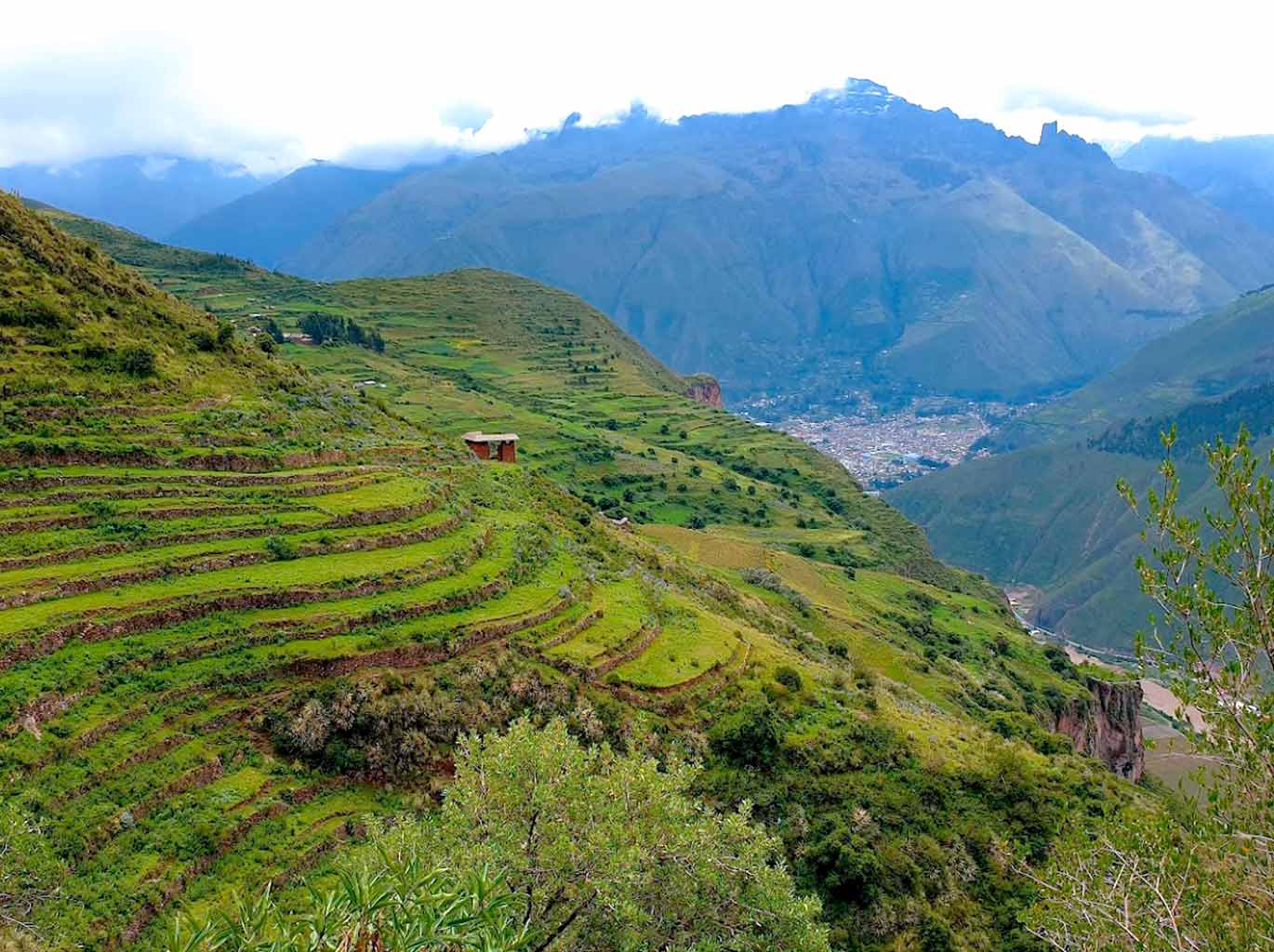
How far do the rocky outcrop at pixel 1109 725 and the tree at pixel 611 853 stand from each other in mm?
61008

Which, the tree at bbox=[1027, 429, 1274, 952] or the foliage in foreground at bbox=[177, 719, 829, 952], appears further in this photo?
the foliage in foreground at bbox=[177, 719, 829, 952]

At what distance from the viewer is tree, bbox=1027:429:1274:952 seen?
1459 cm

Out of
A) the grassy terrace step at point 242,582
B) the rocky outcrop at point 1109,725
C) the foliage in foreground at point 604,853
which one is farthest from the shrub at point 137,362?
the rocky outcrop at point 1109,725

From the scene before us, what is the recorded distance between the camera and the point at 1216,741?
607 inches

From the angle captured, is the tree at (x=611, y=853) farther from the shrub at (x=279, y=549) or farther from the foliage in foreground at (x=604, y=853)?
the shrub at (x=279, y=549)

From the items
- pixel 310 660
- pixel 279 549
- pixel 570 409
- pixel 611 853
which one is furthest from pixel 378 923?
pixel 570 409

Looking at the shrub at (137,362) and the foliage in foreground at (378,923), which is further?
the shrub at (137,362)

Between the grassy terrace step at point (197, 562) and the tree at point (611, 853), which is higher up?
the grassy terrace step at point (197, 562)

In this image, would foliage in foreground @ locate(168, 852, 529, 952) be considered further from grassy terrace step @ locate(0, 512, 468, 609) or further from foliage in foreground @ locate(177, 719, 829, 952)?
grassy terrace step @ locate(0, 512, 468, 609)

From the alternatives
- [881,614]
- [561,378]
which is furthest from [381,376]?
[881,614]

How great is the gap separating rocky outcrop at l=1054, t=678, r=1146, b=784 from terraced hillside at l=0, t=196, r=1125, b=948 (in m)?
20.5

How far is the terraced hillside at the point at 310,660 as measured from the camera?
27.9 metres

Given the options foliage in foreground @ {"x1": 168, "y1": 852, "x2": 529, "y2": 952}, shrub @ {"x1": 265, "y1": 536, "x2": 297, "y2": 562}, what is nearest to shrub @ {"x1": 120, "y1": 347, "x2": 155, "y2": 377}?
shrub @ {"x1": 265, "y1": 536, "x2": 297, "y2": 562}

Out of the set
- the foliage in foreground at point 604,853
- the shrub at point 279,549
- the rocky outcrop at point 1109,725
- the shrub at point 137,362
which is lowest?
the rocky outcrop at point 1109,725
